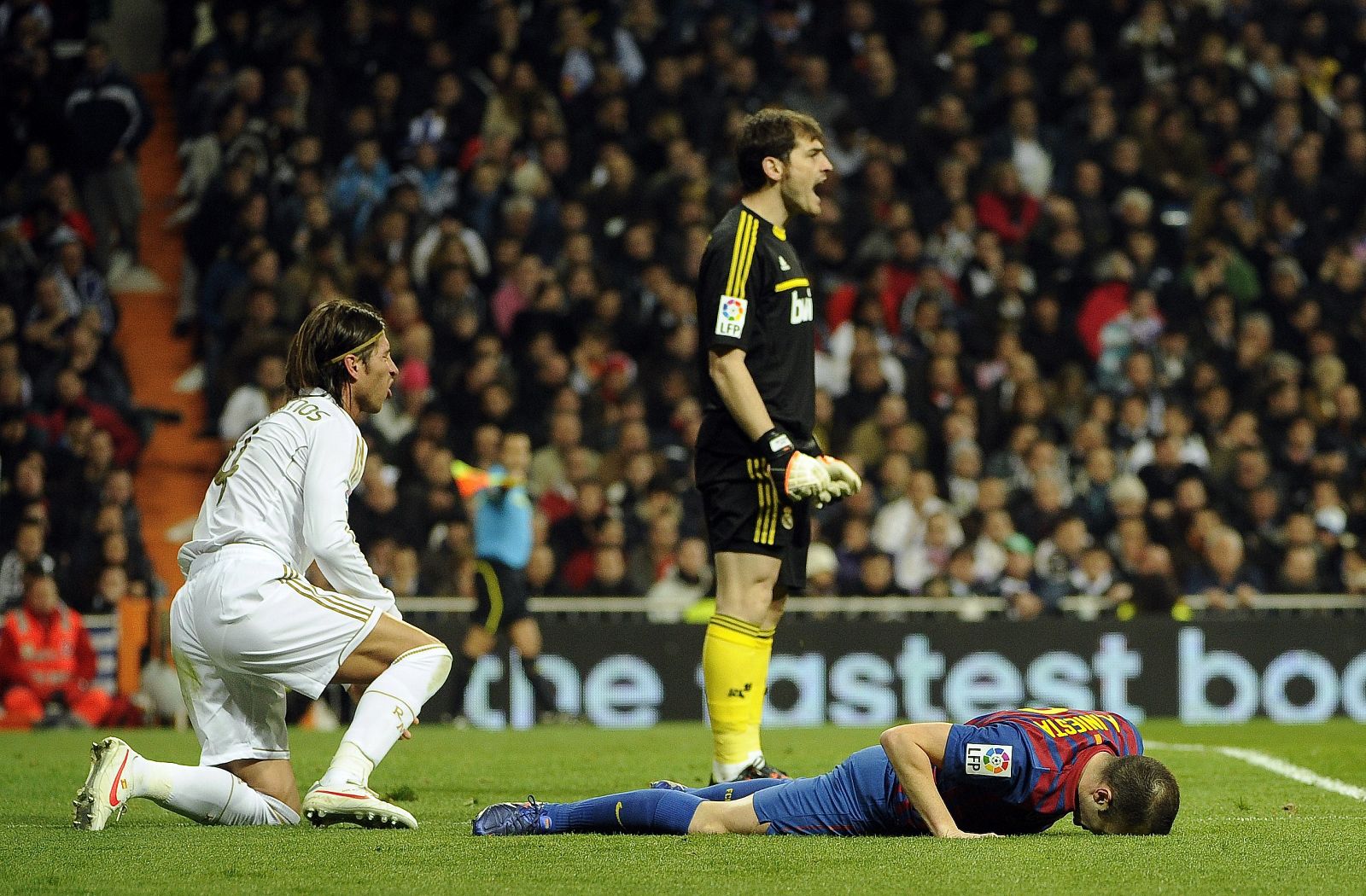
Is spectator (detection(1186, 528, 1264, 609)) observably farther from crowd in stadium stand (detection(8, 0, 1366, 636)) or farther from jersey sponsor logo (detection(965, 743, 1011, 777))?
jersey sponsor logo (detection(965, 743, 1011, 777))

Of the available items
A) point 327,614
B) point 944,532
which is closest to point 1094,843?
point 327,614

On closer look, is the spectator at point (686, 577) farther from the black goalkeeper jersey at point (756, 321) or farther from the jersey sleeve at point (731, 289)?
the jersey sleeve at point (731, 289)

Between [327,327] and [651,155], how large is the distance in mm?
10951

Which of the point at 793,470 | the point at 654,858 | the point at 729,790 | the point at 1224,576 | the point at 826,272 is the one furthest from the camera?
the point at 826,272

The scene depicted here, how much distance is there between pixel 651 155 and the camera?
55.1ft

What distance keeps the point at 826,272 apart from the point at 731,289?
9.66 metres

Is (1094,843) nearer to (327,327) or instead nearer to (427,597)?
(327,327)

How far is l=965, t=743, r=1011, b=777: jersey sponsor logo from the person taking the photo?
17.5 ft

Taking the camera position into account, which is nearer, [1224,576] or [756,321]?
[756,321]

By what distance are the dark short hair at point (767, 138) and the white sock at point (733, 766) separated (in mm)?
2119

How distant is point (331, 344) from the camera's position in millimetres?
6105

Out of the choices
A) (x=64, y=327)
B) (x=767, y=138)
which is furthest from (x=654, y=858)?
(x=64, y=327)

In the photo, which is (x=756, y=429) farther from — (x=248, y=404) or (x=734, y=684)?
(x=248, y=404)

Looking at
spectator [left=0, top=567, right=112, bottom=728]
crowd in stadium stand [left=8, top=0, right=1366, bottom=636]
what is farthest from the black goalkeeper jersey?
spectator [left=0, top=567, right=112, bottom=728]
